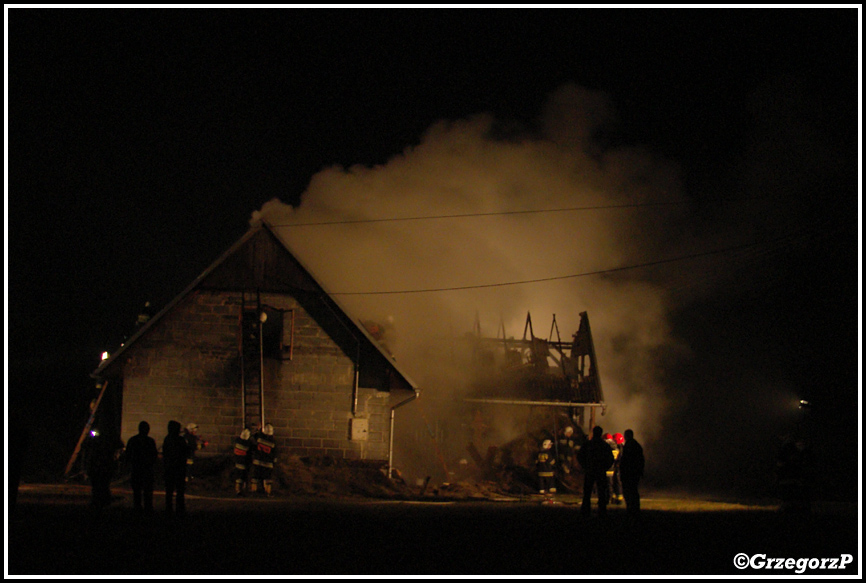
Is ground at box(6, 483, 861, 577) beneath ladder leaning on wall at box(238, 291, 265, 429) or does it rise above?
beneath

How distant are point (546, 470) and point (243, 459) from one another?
6.78 metres

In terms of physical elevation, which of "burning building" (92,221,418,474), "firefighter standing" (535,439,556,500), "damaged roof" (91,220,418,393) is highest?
"damaged roof" (91,220,418,393)

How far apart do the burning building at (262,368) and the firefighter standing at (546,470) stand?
3.31 metres

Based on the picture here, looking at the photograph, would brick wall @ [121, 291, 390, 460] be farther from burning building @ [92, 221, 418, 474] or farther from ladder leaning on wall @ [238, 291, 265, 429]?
ladder leaning on wall @ [238, 291, 265, 429]

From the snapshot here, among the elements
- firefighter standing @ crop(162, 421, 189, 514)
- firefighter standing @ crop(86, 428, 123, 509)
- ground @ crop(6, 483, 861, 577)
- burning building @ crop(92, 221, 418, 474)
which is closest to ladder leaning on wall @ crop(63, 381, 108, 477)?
burning building @ crop(92, 221, 418, 474)

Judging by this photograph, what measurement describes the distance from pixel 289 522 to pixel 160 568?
2968mm

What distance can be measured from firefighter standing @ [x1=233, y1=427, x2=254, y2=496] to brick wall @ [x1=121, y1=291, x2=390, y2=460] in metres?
1.97

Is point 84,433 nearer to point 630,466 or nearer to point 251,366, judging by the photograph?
point 251,366

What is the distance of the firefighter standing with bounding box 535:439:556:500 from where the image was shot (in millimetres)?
15930

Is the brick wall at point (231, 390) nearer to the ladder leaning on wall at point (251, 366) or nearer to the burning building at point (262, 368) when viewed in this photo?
the burning building at point (262, 368)

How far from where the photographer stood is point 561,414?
19.8m

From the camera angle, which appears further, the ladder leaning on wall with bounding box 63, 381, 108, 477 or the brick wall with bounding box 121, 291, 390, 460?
the ladder leaning on wall with bounding box 63, 381, 108, 477

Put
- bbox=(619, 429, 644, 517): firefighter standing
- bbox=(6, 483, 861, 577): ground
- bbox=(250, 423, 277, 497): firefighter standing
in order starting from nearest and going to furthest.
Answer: bbox=(6, 483, 861, 577): ground, bbox=(619, 429, 644, 517): firefighter standing, bbox=(250, 423, 277, 497): firefighter standing

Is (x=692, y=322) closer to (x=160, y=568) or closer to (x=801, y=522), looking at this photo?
(x=801, y=522)
